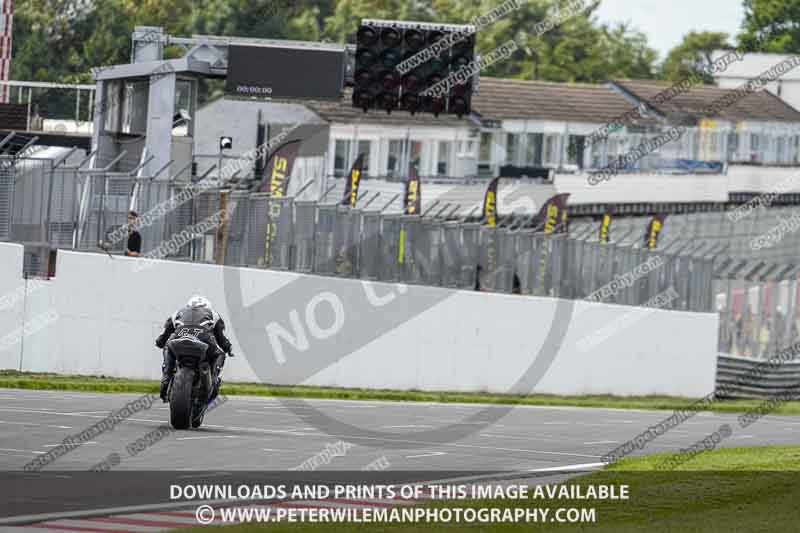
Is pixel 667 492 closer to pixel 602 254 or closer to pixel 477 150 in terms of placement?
pixel 602 254

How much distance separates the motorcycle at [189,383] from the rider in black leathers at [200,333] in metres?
0.11

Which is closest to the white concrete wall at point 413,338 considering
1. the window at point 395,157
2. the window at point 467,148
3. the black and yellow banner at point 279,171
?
the black and yellow banner at point 279,171

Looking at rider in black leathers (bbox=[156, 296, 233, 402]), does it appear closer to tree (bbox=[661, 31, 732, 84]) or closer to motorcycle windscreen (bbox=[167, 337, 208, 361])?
motorcycle windscreen (bbox=[167, 337, 208, 361])

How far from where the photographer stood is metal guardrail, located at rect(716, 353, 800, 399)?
46.4 metres

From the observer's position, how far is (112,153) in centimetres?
3912

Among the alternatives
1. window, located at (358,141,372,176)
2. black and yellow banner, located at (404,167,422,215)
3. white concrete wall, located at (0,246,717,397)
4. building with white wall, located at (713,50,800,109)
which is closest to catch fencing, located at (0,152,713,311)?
white concrete wall, located at (0,246,717,397)

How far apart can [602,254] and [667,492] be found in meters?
29.5

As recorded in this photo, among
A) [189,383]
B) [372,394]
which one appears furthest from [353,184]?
[189,383]

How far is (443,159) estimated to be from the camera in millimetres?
75625

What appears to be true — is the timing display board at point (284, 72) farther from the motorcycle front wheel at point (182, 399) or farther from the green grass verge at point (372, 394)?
the motorcycle front wheel at point (182, 399)

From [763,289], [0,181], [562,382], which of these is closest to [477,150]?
[763,289]

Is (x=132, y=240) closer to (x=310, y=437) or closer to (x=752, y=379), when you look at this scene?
(x=310, y=437)

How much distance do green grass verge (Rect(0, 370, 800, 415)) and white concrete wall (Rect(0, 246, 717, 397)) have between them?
1.38 ft

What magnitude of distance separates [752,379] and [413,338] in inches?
565
